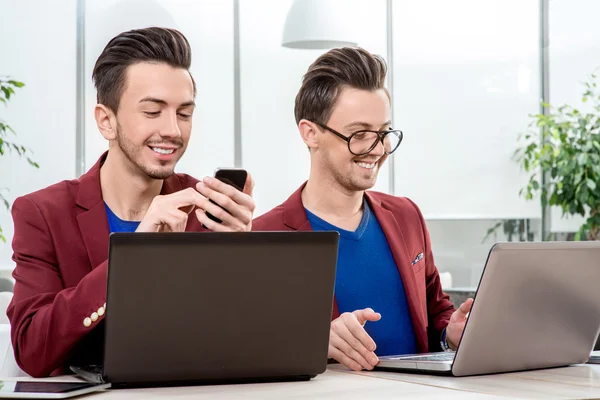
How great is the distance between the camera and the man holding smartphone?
68.1 inches

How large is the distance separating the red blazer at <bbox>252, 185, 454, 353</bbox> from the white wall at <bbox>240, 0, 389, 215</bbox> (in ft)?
10.9

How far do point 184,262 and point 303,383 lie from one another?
13.7 inches

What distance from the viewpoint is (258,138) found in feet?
19.5

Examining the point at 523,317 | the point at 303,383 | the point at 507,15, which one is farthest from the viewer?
the point at 507,15

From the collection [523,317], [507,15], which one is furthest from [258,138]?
[523,317]

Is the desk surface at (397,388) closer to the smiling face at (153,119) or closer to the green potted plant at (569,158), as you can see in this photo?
the smiling face at (153,119)

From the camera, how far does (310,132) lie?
8.37 ft

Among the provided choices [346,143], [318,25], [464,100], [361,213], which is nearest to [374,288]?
[361,213]

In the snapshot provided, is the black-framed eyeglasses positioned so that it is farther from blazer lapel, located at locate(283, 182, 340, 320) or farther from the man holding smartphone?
the man holding smartphone

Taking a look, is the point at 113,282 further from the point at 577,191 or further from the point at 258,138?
the point at 577,191

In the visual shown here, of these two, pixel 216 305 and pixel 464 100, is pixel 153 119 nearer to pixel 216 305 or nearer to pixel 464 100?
pixel 216 305

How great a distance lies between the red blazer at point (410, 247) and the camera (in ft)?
7.98

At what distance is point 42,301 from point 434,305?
1.21 m

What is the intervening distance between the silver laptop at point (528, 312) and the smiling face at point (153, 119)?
0.70m
